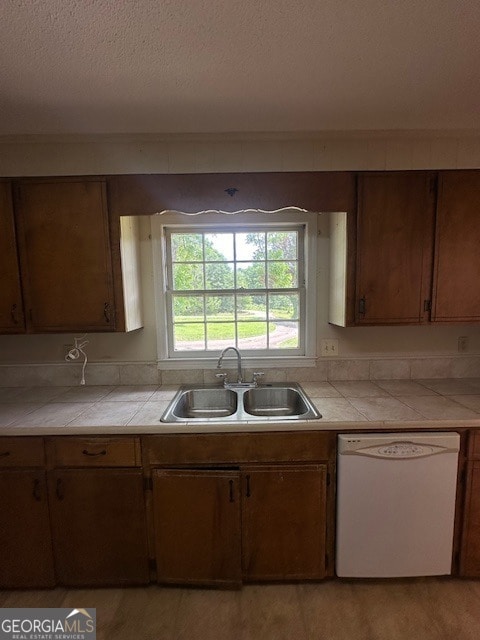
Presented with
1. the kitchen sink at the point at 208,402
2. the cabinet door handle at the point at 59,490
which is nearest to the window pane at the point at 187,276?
the kitchen sink at the point at 208,402

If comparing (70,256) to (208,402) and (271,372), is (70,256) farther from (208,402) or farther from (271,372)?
(271,372)

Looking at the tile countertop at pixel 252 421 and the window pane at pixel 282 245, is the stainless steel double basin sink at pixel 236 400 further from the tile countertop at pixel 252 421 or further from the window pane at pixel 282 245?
the window pane at pixel 282 245

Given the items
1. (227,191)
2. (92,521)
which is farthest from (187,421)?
(227,191)

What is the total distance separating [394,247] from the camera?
1.82 m

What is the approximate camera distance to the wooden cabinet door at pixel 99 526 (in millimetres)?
1570

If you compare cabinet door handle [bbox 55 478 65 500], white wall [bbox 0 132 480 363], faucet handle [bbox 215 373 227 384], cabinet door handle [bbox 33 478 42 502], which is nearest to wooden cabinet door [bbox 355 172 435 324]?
white wall [bbox 0 132 480 363]

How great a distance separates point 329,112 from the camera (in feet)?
5.26

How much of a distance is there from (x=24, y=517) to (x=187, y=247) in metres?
1.79

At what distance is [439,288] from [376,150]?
905 millimetres

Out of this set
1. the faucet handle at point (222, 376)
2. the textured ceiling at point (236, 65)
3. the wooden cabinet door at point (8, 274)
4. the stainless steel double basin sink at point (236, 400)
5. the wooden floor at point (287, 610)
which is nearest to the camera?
the textured ceiling at point (236, 65)

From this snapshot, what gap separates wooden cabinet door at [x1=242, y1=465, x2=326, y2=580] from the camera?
1.56 metres

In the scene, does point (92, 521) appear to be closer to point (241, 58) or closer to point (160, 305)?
point (160, 305)

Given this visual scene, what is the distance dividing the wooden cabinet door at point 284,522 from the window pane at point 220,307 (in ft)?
3.41

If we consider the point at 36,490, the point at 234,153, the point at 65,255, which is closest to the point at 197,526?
the point at 36,490
